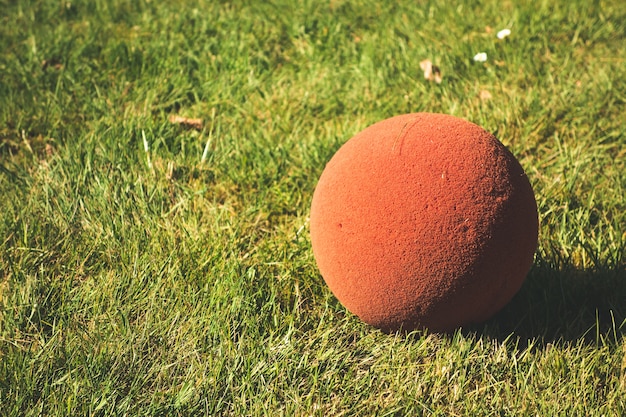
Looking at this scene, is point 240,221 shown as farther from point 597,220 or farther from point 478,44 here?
point 478,44

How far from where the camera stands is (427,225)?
2.55 m

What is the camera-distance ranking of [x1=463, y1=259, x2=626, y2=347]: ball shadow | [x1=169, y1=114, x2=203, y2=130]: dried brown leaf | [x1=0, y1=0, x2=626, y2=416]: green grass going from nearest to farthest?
[x1=0, y1=0, x2=626, y2=416]: green grass
[x1=463, y1=259, x2=626, y2=347]: ball shadow
[x1=169, y1=114, x2=203, y2=130]: dried brown leaf

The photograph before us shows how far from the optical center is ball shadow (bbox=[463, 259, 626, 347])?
296cm

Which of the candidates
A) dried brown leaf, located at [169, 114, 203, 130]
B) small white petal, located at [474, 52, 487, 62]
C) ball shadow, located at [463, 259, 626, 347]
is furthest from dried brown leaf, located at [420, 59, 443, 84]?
ball shadow, located at [463, 259, 626, 347]

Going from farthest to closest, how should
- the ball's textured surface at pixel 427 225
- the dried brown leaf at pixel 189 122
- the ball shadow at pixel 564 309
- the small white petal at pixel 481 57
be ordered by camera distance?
the small white petal at pixel 481 57 → the dried brown leaf at pixel 189 122 → the ball shadow at pixel 564 309 → the ball's textured surface at pixel 427 225

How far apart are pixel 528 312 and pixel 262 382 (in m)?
1.23

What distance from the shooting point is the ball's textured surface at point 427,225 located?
2.57 metres

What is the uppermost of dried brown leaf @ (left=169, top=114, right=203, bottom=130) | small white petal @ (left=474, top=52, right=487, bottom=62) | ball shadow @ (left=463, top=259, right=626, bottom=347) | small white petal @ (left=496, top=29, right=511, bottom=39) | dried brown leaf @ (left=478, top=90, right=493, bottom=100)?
small white petal @ (left=496, top=29, right=511, bottom=39)

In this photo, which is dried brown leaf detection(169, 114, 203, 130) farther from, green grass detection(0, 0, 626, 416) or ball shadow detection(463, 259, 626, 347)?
ball shadow detection(463, 259, 626, 347)

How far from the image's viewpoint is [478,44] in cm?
478

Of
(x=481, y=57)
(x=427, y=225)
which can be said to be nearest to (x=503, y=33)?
(x=481, y=57)

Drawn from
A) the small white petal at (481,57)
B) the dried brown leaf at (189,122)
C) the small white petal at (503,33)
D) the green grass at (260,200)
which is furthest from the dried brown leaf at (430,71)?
the dried brown leaf at (189,122)

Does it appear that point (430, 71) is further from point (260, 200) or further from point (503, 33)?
point (260, 200)

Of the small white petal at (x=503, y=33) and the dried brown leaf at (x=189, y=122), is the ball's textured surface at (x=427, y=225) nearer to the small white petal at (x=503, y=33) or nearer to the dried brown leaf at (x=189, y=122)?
the dried brown leaf at (x=189, y=122)
